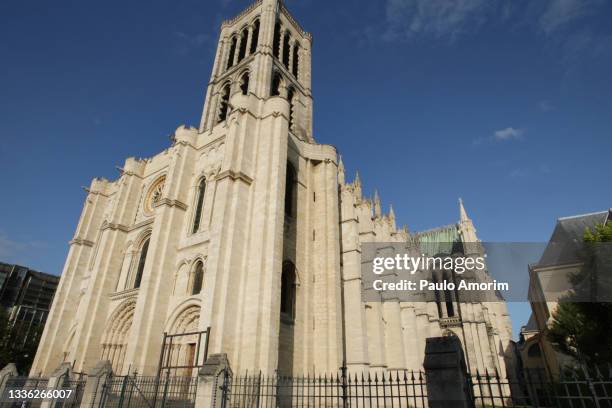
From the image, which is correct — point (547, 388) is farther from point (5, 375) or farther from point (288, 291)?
point (5, 375)

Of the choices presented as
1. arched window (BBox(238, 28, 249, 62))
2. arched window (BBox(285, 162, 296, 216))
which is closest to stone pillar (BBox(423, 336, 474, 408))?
arched window (BBox(285, 162, 296, 216))

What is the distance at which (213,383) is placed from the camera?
353 inches

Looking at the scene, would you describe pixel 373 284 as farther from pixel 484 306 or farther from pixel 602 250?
pixel 484 306

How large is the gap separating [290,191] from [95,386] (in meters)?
12.0

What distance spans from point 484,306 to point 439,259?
5749 mm

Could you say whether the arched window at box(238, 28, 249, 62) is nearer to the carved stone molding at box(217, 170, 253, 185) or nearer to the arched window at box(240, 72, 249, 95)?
the arched window at box(240, 72, 249, 95)

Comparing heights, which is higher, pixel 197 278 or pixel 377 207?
pixel 377 207

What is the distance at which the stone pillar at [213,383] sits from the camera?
8.84 metres

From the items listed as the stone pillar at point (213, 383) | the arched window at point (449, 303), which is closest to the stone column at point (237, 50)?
the stone pillar at point (213, 383)

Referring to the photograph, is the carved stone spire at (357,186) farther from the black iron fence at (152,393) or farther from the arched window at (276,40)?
the black iron fence at (152,393)

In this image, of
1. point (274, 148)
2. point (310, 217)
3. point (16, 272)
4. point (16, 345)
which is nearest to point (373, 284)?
point (310, 217)

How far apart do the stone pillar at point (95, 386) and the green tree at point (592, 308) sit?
16.8 meters

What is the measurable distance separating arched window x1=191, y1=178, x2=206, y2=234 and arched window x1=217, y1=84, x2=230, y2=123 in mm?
6568

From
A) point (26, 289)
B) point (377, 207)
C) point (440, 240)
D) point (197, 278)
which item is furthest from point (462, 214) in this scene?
point (26, 289)
